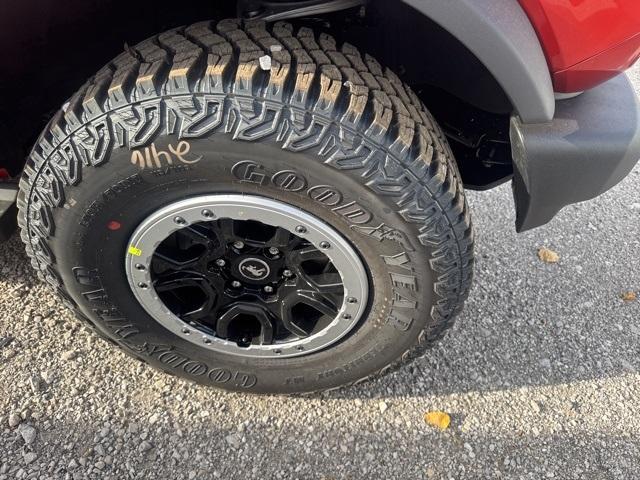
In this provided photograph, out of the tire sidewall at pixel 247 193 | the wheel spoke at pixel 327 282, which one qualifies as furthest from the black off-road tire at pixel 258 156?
the wheel spoke at pixel 327 282

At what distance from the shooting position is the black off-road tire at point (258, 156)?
134 cm

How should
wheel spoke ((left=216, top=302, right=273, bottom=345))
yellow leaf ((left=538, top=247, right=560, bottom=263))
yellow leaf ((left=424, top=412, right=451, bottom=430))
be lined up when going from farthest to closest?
yellow leaf ((left=538, top=247, right=560, bottom=263)) → yellow leaf ((left=424, top=412, right=451, bottom=430)) → wheel spoke ((left=216, top=302, right=273, bottom=345))

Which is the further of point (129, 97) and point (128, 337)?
point (128, 337)

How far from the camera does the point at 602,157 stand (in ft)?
4.89

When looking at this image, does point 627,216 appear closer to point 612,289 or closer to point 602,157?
point 612,289

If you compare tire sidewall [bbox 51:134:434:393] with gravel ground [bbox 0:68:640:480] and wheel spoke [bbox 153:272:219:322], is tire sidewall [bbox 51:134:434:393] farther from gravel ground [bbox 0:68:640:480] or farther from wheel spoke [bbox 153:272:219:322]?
gravel ground [bbox 0:68:640:480]

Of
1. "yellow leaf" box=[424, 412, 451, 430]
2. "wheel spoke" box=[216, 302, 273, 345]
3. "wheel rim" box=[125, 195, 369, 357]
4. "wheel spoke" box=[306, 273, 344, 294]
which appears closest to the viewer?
"wheel rim" box=[125, 195, 369, 357]

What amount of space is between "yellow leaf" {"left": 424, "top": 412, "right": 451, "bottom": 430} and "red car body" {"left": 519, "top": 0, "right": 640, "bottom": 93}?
1263 millimetres

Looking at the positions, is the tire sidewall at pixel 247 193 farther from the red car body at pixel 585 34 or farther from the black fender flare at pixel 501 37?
the red car body at pixel 585 34

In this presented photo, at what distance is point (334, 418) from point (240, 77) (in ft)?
4.23

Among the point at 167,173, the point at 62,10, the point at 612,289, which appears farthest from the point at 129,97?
the point at 612,289

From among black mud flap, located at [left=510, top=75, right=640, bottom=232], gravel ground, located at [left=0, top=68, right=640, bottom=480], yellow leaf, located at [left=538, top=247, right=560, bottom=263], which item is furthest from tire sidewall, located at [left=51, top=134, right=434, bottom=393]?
yellow leaf, located at [left=538, top=247, right=560, bottom=263]

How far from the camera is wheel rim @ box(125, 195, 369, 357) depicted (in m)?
1.50

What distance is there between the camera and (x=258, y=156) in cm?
137
